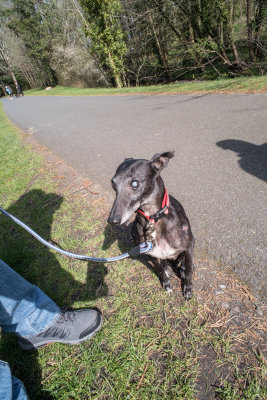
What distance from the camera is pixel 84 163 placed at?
19.2ft

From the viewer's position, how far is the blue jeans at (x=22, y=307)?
1835mm

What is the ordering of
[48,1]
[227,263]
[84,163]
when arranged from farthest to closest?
[48,1] < [84,163] < [227,263]

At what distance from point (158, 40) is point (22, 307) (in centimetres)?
2156

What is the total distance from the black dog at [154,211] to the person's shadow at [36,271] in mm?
901

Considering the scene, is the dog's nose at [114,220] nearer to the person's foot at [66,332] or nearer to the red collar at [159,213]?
the red collar at [159,213]

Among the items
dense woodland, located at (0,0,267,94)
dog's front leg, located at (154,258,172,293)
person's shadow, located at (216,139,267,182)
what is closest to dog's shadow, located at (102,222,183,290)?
dog's front leg, located at (154,258,172,293)

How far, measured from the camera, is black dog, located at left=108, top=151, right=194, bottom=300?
1.95 m

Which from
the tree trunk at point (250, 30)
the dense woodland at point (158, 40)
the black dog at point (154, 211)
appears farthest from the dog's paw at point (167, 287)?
the tree trunk at point (250, 30)

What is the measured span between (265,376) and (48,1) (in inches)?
2115

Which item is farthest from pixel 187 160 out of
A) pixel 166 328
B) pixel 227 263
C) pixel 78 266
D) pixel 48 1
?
pixel 48 1

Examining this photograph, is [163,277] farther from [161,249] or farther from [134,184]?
[134,184]

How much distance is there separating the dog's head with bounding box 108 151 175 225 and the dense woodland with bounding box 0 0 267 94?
11.7 metres

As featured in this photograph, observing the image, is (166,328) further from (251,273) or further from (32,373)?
(32,373)

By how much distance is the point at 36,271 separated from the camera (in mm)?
2992
